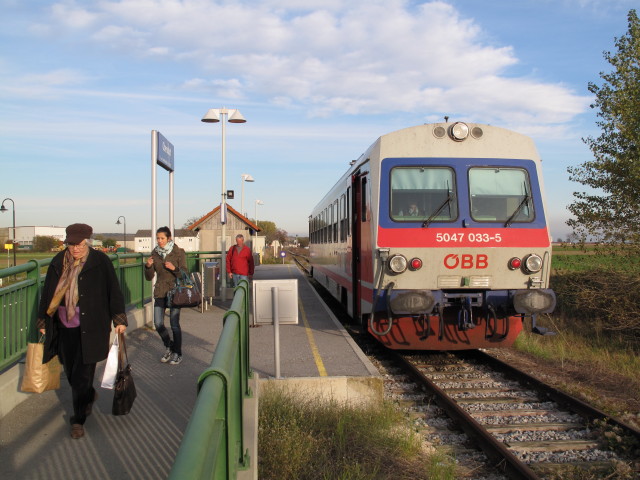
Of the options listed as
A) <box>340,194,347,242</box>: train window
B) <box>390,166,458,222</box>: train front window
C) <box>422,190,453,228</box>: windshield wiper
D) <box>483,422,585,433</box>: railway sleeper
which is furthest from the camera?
<box>340,194,347,242</box>: train window

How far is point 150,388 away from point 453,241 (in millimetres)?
4306

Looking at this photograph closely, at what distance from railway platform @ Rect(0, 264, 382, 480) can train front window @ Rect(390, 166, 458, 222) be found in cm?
206

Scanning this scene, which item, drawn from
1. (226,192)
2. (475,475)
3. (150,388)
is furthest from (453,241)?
(226,192)

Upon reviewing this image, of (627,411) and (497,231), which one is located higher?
(497,231)

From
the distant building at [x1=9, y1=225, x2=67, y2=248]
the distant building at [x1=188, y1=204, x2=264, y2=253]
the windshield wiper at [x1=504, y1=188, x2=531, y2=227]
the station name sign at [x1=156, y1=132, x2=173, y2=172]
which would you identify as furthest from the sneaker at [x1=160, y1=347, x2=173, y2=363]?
the distant building at [x1=9, y1=225, x2=67, y2=248]

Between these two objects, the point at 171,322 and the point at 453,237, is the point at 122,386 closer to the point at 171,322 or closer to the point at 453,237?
the point at 171,322

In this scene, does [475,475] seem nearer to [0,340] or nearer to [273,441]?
[273,441]

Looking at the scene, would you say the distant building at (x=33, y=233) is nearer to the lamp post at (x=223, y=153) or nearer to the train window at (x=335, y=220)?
the lamp post at (x=223, y=153)

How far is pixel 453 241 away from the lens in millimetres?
8078

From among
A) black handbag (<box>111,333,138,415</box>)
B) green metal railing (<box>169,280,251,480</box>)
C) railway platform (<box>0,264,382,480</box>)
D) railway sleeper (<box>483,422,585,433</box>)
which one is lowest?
railway sleeper (<box>483,422,585,433</box>)

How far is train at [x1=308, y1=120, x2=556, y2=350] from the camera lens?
7992 millimetres

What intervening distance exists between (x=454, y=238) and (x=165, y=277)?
151 inches

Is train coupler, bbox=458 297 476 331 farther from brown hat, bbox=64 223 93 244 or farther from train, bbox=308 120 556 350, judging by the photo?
brown hat, bbox=64 223 93 244

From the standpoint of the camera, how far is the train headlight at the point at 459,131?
27.7 feet
